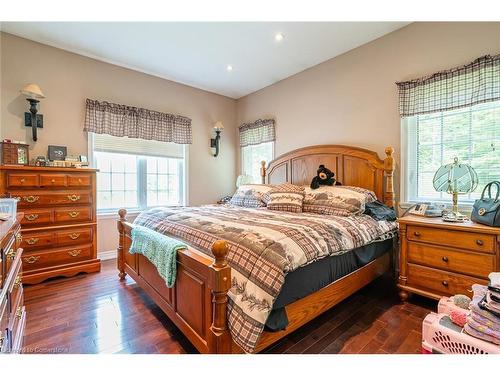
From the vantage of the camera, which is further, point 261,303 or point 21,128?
point 21,128

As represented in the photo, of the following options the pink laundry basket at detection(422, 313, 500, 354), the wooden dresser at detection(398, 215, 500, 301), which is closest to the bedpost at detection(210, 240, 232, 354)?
the pink laundry basket at detection(422, 313, 500, 354)

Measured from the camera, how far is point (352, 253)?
1869 mm


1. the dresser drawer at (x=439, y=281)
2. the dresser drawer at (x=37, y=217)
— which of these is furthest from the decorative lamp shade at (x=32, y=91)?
the dresser drawer at (x=439, y=281)

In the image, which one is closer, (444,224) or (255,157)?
(444,224)

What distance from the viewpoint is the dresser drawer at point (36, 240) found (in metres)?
2.42

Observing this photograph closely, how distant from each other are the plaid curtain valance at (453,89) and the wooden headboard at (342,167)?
20.3 inches

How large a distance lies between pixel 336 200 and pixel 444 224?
85 cm

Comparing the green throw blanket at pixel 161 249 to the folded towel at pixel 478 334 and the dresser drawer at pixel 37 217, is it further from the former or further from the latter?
the folded towel at pixel 478 334

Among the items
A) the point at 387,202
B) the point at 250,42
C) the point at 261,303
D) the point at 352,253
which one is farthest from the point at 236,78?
the point at 261,303

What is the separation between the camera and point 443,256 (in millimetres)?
1899

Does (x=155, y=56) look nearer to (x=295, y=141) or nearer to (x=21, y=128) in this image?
(x=21, y=128)

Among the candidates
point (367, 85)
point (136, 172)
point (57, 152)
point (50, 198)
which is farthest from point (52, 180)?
point (367, 85)

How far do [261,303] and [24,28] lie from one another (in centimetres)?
360

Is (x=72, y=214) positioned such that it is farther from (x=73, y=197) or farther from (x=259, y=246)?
(x=259, y=246)
